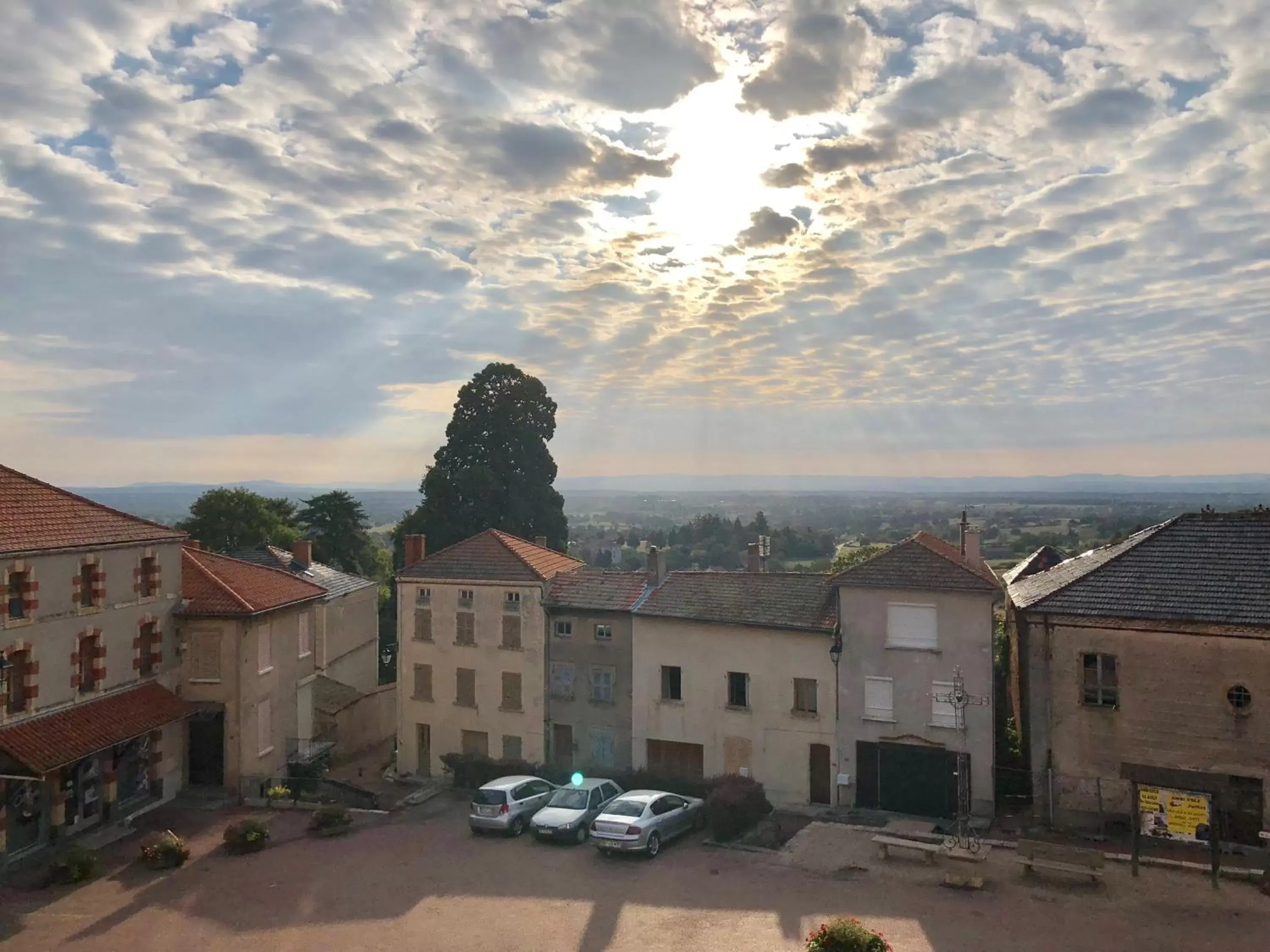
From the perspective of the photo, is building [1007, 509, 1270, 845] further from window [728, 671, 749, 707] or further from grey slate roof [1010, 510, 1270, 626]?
window [728, 671, 749, 707]

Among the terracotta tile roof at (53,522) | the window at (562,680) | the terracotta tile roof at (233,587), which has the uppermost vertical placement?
the terracotta tile roof at (53,522)

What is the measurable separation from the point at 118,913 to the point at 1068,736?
84.3 feet

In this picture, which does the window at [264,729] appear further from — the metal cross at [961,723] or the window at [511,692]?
the metal cross at [961,723]

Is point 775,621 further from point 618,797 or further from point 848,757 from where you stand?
point 618,797

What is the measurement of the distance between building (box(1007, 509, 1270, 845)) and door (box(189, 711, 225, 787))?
89.3ft

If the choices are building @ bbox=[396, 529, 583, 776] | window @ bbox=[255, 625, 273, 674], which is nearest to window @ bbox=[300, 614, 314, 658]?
window @ bbox=[255, 625, 273, 674]

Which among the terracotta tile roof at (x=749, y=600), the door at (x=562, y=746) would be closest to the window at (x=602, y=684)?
the door at (x=562, y=746)

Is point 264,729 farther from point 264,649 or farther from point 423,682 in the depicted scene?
point 423,682

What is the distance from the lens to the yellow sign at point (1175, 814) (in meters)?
23.8

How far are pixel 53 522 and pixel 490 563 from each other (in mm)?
14993

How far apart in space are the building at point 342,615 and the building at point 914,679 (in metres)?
25.7

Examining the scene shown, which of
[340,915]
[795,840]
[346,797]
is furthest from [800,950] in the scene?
[346,797]

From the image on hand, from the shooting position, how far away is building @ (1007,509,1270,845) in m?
24.1

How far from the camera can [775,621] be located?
31.2 m
